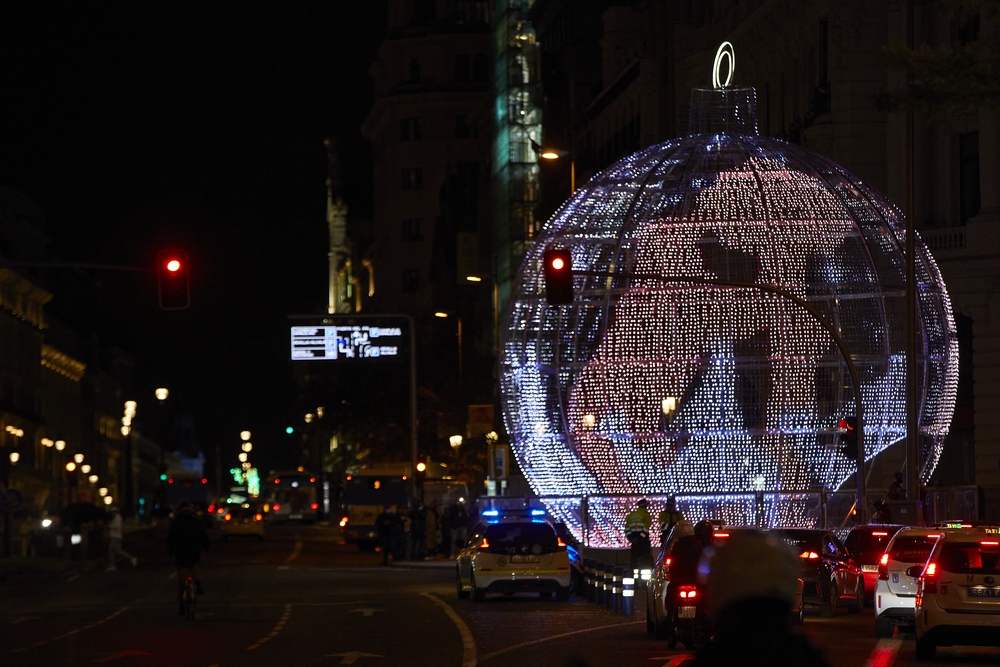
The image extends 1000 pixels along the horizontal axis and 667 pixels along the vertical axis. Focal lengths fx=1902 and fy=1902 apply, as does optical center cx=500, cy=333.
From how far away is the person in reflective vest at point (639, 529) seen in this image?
101 feet

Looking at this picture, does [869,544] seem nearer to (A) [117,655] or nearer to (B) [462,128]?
(A) [117,655]

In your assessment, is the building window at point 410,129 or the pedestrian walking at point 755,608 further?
the building window at point 410,129

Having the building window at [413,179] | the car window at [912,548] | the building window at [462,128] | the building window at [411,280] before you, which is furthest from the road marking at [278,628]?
the building window at [413,179]

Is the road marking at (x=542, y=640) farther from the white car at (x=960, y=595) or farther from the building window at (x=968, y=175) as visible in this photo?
the building window at (x=968, y=175)

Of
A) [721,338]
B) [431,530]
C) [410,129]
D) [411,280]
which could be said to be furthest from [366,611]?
[410,129]

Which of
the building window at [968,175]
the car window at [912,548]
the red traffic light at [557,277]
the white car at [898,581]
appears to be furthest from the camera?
the building window at [968,175]

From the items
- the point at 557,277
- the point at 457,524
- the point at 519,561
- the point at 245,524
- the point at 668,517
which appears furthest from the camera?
the point at 245,524

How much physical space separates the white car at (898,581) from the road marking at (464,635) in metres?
4.78

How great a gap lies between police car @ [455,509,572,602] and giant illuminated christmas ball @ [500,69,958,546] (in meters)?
2.72

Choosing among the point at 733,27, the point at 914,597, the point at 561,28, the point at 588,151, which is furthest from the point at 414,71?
the point at 914,597

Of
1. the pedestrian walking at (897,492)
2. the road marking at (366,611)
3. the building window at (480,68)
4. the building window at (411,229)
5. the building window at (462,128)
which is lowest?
the road marking at (366,611)

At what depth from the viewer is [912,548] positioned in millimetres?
22781

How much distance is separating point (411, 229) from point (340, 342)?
5883 centimetres

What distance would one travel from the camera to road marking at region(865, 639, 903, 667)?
18500 millimetres
